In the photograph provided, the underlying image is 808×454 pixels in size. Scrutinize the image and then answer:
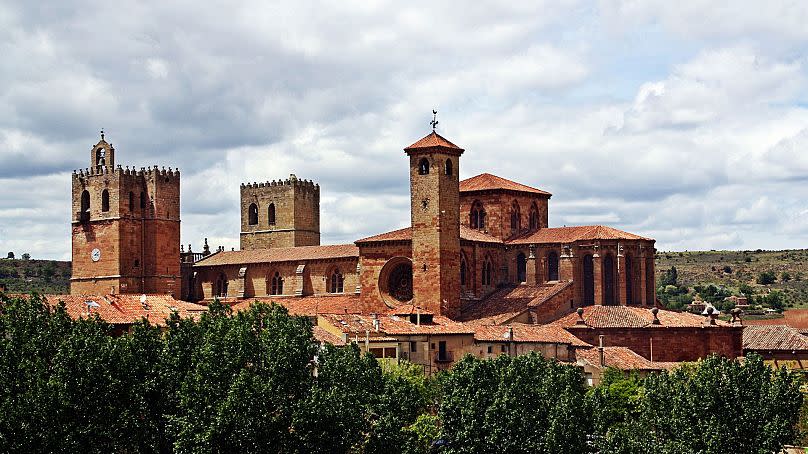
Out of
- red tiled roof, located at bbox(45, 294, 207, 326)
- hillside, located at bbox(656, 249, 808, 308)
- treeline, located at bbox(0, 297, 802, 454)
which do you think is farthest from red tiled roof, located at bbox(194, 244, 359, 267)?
hillside, located at bbox(656, 249, 808, 308)

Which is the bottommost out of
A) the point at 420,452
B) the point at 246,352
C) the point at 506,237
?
the point at 420,452

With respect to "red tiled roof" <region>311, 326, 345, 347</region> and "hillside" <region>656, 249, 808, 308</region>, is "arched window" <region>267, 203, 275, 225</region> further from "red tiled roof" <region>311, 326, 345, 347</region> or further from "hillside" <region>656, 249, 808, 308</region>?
"hillside" <region>656, 249, 808, 308</region>

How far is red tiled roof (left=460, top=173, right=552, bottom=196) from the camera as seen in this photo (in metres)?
103

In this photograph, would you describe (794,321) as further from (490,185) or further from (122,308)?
(122,308)

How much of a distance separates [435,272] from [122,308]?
19770mm

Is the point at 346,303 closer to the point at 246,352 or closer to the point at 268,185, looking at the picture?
the point at 268,185

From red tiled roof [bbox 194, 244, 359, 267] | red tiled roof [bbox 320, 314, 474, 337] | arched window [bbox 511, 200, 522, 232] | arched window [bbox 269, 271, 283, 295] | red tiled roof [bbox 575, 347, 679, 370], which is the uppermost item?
arched window [bbox 511, 200, 522, 232]

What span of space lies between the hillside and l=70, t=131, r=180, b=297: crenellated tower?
2516 inches

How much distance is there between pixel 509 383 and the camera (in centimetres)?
6719

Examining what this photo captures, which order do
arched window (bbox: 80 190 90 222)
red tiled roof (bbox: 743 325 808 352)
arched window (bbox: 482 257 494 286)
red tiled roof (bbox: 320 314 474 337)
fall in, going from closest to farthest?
red tiled roof (bbox: 320 314 474 337) < arched window (bbox: 482 257 494 286) < red tiled roof (bbox: 743 325 808 352) < arched window (bbox: 80 190 90 222)

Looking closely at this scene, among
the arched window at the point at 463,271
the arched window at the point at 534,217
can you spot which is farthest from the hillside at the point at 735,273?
the arched window at the point at 463,271

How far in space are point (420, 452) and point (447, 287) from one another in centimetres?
2918

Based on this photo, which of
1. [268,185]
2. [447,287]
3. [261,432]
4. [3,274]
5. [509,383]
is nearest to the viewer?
[261,432]

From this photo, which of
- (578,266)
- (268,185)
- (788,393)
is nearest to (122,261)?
(268,185)
